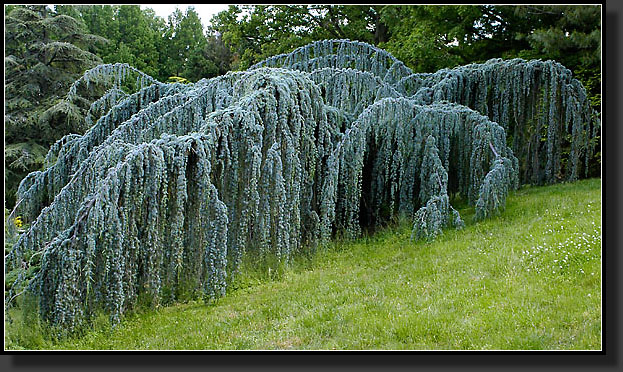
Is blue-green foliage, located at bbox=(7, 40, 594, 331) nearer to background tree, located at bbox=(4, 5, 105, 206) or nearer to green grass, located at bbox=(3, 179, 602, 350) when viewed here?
green grass, located at bbox=(3, 179, 602, 350)

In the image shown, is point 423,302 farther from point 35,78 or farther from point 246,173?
point 35,78

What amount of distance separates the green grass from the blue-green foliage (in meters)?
0.24

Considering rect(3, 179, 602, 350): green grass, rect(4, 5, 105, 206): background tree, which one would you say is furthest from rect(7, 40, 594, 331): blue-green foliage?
rect(4, 5, 105, 206): background tree

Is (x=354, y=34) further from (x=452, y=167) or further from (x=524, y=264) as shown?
(x=524, y=264)

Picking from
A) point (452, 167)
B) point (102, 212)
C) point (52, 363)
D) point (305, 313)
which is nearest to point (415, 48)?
point (452, 167)

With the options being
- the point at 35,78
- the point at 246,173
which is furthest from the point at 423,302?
the point at 35,78

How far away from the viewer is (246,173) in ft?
14.8

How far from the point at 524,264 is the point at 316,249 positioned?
199 cm

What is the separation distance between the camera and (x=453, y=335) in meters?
3.57

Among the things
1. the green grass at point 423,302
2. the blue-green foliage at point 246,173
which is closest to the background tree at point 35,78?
the blue-green foliage at point 246,173

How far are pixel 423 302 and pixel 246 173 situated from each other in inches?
70.8

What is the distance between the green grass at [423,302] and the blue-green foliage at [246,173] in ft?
0.80

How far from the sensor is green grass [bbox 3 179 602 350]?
3.60 metres

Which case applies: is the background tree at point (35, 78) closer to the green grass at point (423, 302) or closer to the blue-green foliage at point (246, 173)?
the blue-green foliage at point (246, 173)
